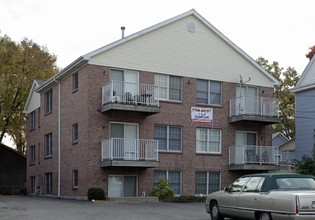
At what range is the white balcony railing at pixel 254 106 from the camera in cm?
2895

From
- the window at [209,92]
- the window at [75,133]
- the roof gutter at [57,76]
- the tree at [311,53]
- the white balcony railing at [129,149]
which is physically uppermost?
the tree at [311,53]

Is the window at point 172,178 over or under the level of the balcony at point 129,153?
under

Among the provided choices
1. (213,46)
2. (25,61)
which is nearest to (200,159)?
(213,46)

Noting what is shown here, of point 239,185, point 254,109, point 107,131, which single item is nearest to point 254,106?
point 254,109

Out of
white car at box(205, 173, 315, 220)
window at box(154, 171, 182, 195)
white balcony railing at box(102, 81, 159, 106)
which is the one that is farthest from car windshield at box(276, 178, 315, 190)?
window at box(154, 171, 182, 195)

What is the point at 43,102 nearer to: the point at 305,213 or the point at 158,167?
the point at 158,167

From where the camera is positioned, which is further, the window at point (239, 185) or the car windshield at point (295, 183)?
the window at point (239, 185)

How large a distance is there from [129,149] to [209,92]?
21.3 ft

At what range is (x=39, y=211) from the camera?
17.9 m

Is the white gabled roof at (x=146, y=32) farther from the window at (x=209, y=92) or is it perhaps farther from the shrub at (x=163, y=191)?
the shrub at (x=163, y=191)

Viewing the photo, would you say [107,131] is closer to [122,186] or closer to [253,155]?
[122,186]

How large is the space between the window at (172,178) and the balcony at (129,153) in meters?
1.58

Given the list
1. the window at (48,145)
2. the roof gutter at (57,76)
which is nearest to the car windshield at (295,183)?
the roof gutter at (57,76)

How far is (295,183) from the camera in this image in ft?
43.8
